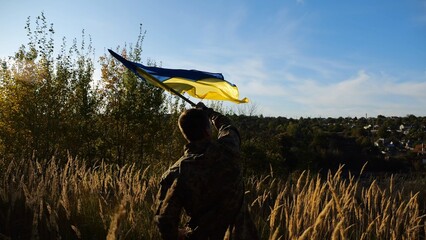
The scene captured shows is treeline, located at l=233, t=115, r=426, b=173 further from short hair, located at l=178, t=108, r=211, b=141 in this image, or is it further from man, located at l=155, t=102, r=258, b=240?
short hair, located at l=178, t=108, r=211, b=141

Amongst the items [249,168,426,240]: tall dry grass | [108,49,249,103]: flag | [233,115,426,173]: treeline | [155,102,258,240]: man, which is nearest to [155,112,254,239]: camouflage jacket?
[155,102,258,240]: man

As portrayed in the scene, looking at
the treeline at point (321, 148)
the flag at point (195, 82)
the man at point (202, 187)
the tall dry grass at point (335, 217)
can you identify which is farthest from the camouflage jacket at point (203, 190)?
the treeline at point (321, 148)

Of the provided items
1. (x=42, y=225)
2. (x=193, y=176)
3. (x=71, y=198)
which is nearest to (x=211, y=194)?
(x=193, y=176)

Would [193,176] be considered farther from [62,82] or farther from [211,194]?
[62,82]

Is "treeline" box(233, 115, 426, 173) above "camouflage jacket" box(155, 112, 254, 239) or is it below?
below

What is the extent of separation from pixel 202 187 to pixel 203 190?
0.03 m

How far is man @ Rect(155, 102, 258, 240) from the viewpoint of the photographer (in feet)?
8.89

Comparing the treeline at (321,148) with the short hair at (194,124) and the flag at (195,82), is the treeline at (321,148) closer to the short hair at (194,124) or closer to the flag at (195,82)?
the flag at (195,82)

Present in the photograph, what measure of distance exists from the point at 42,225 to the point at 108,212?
0.76 m

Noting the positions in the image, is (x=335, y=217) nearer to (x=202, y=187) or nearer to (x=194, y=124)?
(x=202, y=187)

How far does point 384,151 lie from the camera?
56.0 metres

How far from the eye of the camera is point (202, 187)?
2750 mm

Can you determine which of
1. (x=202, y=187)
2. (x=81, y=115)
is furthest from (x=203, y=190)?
(x=81, y=115)

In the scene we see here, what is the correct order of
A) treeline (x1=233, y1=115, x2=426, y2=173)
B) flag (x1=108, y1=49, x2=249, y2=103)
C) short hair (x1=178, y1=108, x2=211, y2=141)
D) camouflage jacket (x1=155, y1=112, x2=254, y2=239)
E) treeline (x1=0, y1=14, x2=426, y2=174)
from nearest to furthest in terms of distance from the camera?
1. camouflage jacket (x1=155, y1=112, x2=254, y2=239)
2. short hair (x1=178, y1=108, x2=211, y2=141)
3. flag (x1=108, y1=49, x2=249, y2=103)
4. treeline (x1=0, y1=14, x2=426, y2=174)
5. treeline (x1=233, y1=115, x2=426, y2=173)
